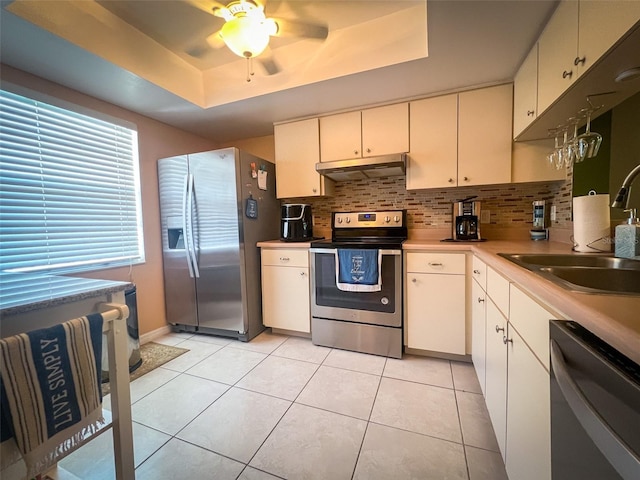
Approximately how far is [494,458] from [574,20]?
1.93m

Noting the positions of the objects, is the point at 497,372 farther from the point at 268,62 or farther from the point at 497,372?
the point at 268,62

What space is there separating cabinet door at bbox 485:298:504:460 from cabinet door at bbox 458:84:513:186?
114 centimetres

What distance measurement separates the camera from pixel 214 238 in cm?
235

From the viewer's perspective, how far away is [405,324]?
203 centimetres

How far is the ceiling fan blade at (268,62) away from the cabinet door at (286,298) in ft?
5.14

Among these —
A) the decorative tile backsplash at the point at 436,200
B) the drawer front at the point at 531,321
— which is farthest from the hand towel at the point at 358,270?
the drawer front at the point at 531,321

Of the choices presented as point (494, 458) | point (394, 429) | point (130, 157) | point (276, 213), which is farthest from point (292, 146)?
point (494, 458)

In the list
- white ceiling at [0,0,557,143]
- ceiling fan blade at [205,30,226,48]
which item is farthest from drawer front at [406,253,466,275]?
ceiling fan blade at [205,30,226,48]

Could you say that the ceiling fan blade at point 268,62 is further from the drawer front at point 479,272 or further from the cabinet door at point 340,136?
the drawer front at point 479,272

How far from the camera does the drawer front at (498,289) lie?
105 centimetres

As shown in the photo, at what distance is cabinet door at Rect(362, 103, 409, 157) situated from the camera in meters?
2.18

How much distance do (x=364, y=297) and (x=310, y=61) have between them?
5.99ft

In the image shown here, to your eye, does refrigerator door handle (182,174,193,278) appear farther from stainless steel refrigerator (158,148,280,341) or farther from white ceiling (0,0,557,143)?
white ceiling (0,0,557,143)

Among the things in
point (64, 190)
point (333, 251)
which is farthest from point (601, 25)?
point (64, 190)
